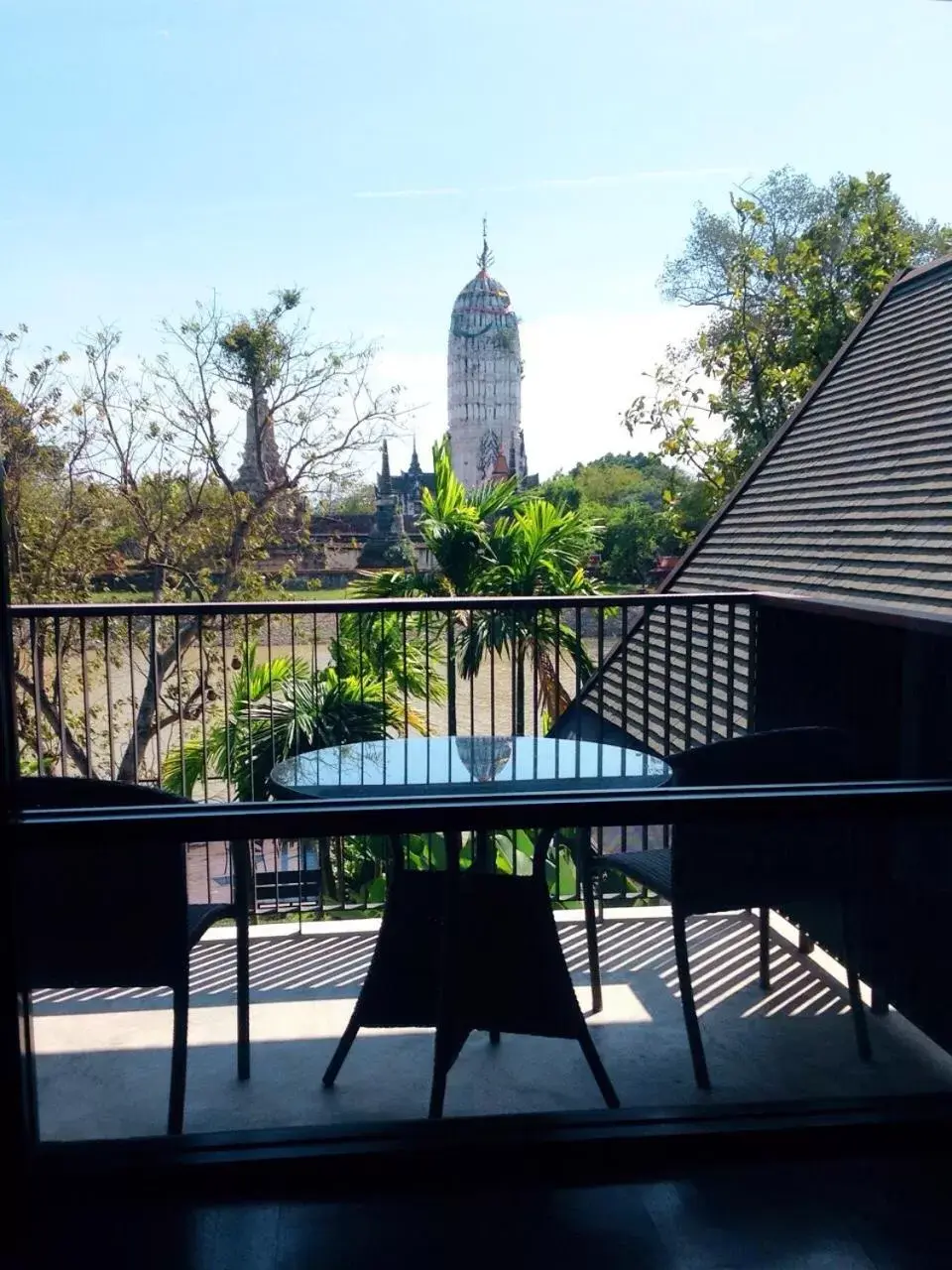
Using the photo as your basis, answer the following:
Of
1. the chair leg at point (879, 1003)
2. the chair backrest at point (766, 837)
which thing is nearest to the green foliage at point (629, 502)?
the chair backrest at point (766, 837)

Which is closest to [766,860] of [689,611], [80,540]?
[689,611]

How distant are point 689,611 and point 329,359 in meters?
2.03

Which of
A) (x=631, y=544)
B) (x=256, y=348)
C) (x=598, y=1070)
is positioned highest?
(x=256, y=348)

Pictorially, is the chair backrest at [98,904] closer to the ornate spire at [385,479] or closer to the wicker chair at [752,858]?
the wicker chair at [752,858]

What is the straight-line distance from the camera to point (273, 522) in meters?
7.21

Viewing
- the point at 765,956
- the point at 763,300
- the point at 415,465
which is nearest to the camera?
the point at 765,956

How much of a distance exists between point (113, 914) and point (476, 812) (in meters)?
0.76

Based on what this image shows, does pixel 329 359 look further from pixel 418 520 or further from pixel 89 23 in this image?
pixel 89 23

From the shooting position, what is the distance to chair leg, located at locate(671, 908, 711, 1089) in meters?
2.29

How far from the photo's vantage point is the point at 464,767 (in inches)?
110

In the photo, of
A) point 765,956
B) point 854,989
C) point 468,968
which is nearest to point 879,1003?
point 854,989

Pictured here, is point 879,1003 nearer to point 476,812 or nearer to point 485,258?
point 476,812

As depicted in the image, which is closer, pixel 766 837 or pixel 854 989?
pixel 766 837

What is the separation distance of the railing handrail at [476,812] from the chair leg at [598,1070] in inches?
22.0
